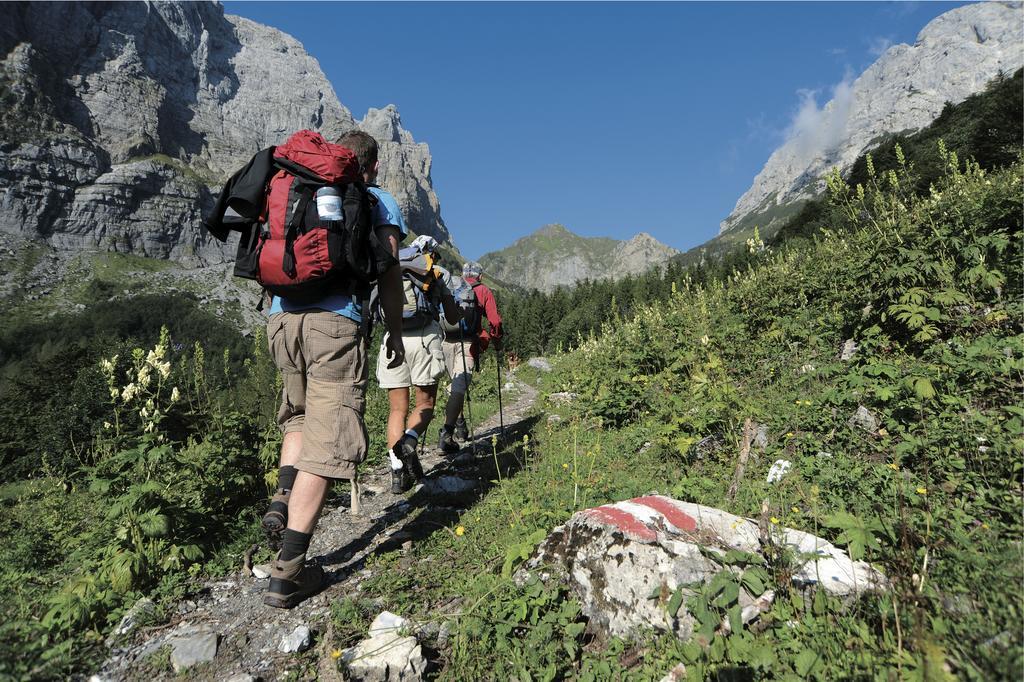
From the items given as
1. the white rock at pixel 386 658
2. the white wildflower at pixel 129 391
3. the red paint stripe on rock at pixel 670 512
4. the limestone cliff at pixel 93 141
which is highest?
the limestone cliff at pixel 93 141

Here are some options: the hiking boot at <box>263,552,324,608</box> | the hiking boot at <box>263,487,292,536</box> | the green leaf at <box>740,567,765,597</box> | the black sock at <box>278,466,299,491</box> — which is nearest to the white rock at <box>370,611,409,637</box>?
the hiking boot at <box>263,552,324,608</box>

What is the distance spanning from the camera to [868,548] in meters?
2.27

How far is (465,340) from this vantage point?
6887 mm

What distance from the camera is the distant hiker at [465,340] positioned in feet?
21.6

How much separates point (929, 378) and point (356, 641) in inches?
166

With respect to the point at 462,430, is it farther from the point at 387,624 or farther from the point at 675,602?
the point at 675,602

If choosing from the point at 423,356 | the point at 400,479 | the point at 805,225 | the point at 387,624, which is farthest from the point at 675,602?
the point at 805,225

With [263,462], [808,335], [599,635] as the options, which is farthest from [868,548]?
[263,462]

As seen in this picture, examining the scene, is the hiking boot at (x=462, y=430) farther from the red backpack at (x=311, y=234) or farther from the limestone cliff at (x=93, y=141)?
the limestone cliff at (x=93, y=141)

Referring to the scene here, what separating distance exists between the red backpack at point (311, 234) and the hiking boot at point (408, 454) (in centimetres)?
222

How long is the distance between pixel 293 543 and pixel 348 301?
157 cm

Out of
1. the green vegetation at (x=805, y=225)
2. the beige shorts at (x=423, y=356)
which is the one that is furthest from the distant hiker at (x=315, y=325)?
the green vegetation at (x=805, y=225)

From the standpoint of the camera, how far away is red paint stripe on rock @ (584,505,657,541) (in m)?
2.47

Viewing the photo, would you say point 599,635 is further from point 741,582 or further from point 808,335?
point 808,335
